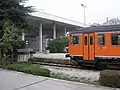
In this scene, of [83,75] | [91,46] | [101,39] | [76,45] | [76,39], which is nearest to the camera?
[83,75]

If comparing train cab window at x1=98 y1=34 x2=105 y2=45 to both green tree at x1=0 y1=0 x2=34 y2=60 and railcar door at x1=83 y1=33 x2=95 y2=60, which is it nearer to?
railcar door at x1=83 y1=33 x2=95 y2=60

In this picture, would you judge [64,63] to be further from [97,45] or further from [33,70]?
[33,70]

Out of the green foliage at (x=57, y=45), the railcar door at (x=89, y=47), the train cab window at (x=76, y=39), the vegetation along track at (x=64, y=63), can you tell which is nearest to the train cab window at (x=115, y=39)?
the railcar door at (x=89, y=47)

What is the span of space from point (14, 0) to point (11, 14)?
1.37 m

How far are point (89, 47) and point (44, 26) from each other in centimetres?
3931

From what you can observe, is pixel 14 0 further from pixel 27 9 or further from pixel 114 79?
pixel 114 79

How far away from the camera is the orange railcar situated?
17.1 metres

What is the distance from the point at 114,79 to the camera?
1028cm

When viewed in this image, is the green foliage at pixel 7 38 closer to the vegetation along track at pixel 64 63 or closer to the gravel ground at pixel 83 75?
the vegetation along track at pixel 64 63

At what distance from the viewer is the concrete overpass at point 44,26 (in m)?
41.8

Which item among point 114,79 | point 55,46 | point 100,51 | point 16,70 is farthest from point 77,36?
point 55,46

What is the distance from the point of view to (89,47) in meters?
18.4

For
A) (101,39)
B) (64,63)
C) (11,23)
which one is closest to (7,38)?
(11,23)

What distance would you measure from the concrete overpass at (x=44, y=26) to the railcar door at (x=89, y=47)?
1272 cm
